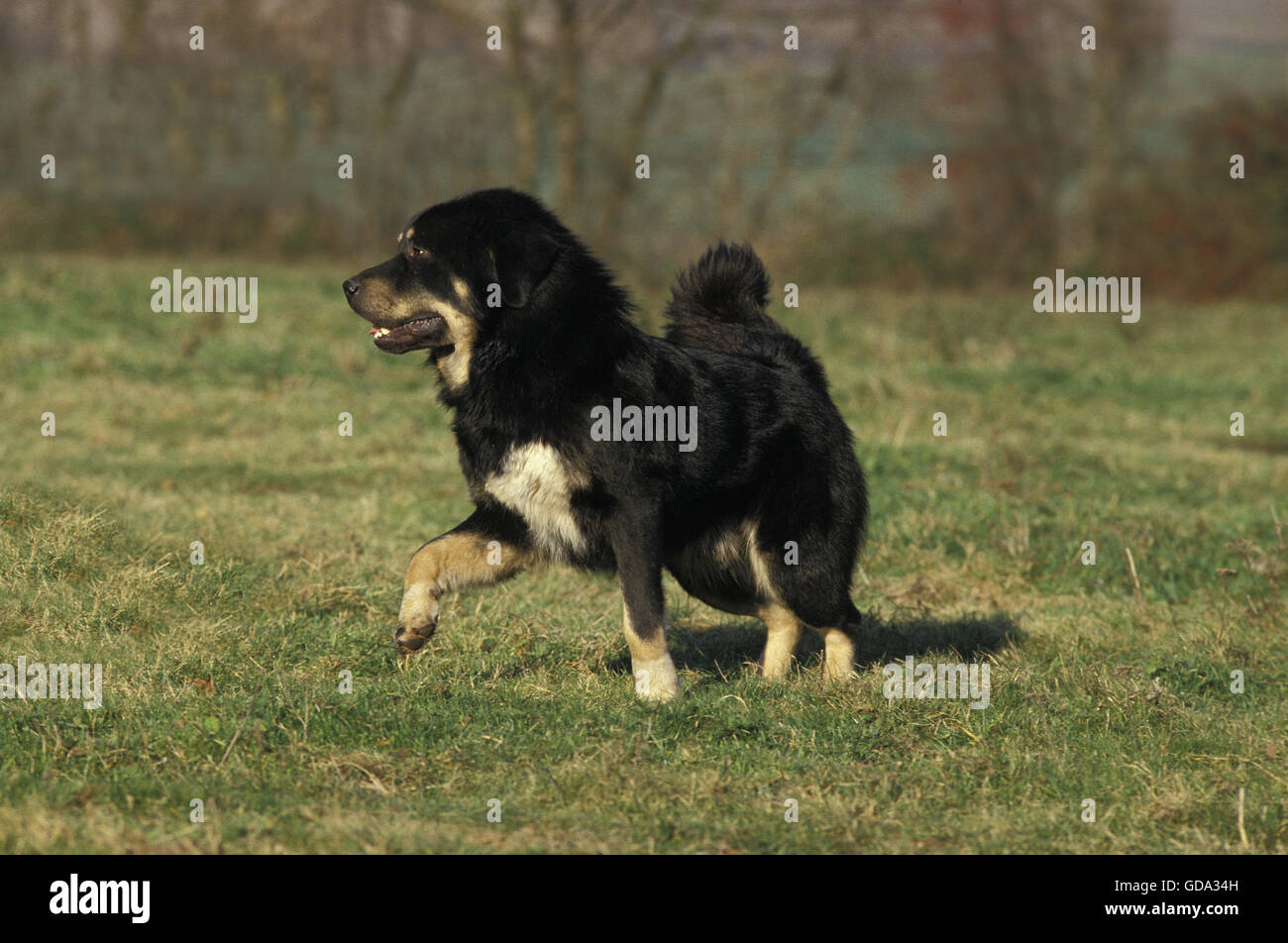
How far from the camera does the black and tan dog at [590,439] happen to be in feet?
17.7

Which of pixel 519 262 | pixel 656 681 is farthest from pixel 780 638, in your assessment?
pixel 519 262

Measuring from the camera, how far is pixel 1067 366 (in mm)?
14969

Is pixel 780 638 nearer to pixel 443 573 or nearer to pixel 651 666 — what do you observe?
pixel 651 666

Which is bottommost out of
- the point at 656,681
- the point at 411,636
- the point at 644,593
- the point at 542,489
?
the point at 656,681

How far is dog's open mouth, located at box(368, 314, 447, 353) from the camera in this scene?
18.3 feet

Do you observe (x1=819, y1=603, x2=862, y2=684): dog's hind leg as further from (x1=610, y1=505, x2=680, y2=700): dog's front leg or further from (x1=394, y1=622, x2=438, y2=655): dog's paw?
(x1=394, y1=622, x2=438, y2=655): dog's paw

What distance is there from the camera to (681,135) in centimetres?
2375

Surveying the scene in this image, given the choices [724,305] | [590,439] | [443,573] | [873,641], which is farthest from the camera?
[873,641]

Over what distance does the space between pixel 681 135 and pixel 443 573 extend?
19.2 metres

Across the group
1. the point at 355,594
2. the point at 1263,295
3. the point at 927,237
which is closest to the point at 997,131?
the point at 927,237

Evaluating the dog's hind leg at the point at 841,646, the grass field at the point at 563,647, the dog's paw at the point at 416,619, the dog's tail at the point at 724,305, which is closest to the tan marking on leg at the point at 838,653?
the dog's hind leg at the point at 841,646

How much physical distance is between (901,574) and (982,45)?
1989cm

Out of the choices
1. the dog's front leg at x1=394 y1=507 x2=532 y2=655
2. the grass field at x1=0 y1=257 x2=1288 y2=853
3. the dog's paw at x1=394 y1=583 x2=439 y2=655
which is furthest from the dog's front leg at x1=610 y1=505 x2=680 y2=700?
the dog's paw at x1=394 y1=583 x2=439 y2=655
